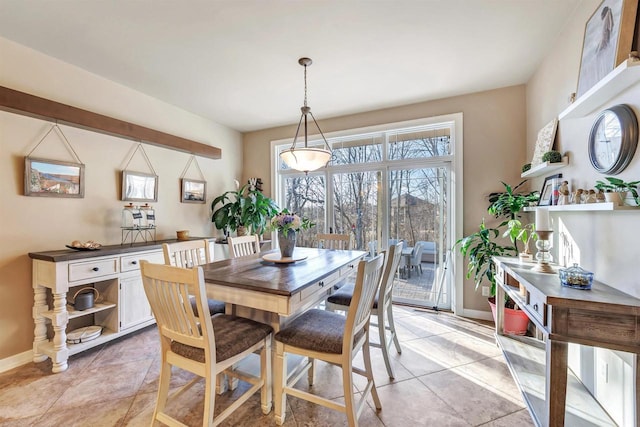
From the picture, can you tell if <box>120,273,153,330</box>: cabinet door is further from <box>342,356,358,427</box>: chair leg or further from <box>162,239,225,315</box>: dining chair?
<box>342,356,358,427</box>: chair leg

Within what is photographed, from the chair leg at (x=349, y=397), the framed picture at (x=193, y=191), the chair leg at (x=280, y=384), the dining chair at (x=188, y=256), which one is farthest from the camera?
the framed picture at (x=193, y=191)

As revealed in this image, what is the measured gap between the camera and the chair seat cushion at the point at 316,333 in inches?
60.7

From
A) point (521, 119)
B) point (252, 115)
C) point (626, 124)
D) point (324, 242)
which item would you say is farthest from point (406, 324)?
point (252, 115)

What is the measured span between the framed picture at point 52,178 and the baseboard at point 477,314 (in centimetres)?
448

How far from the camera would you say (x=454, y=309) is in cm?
336

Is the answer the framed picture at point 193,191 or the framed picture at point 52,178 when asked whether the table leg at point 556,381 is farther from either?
the framed picture at point 193,191

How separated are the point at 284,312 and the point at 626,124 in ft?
7.02

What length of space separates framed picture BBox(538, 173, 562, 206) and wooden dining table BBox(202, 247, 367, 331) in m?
1.69

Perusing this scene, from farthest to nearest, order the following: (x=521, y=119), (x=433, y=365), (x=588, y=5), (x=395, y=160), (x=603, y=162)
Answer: (x=395, y=160)
(x=521, y=119)
(x=433, y=365)
(x=588, y=5)
(x=603, y=162)

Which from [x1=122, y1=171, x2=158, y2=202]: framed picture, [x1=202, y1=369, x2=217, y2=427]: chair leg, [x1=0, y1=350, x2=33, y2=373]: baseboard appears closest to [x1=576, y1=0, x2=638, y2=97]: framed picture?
[x1=202, y1=369, x2=217, y2=427]: chair leg

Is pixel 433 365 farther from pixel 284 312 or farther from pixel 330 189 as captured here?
pixel 330 189

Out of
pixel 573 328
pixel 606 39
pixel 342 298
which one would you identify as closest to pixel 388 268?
pixel 342 298

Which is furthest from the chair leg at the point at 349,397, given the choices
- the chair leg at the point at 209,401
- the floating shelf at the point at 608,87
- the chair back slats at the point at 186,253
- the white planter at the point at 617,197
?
the floating shelf at the point at 608,87

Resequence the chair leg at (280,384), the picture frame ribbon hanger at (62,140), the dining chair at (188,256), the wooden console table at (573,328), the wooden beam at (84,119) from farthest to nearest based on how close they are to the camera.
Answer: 1. the picture frame ribbon hanger at (62,140)
2. the wooden beam at (84,119)
3. the dining chair at (188,256)
4. the chair leg at (280,384)
5. the wooden console table at (573,328)
